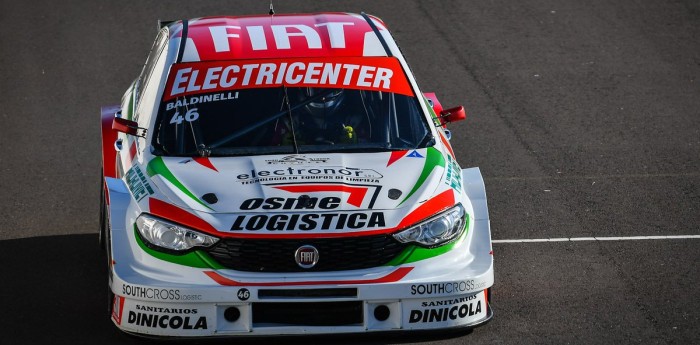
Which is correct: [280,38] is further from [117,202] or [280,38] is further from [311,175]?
[117,202]

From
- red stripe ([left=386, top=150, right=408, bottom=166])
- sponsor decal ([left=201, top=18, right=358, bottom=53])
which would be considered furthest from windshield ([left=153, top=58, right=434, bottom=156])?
sponsor decal ([left=201, top=18, right=358, bottom=53])

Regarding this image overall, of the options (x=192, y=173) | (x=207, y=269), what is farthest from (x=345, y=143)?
(x=207, y=269)

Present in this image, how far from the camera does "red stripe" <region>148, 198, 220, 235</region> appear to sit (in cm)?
738

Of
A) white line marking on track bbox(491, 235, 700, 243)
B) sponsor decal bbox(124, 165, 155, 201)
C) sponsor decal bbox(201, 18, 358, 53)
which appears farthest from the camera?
white line marking on track bbox(491, 235, 700, 243)

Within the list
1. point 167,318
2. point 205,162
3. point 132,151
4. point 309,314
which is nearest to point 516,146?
point 132,151

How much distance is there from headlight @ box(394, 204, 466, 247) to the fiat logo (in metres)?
0.45

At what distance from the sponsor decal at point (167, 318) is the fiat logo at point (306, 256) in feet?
1.89

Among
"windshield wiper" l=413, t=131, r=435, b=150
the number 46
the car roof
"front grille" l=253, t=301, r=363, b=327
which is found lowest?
"front grille" l=253, t=301, r=363, b=327

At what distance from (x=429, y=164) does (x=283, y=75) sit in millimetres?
1214

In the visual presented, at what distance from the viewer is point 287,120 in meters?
8.60

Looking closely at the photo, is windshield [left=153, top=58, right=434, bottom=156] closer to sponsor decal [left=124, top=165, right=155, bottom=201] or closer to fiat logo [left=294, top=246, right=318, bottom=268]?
sponsor decal [left=124, top=165, right=155, bottom=201]

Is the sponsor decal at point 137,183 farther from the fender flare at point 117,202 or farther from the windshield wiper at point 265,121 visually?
the windshield wiper at point 265,121

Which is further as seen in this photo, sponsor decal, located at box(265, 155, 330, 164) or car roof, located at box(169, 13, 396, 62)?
car roof, located at box(169, 13, 396, 62)

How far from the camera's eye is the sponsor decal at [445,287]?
7.29m
